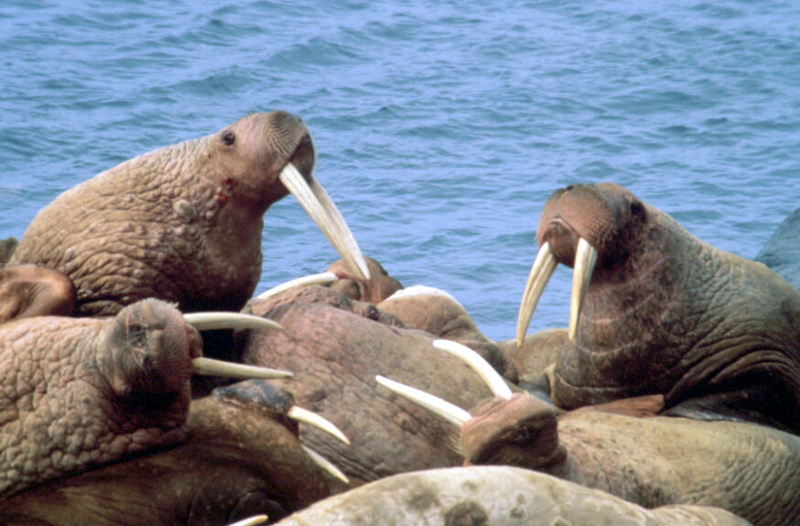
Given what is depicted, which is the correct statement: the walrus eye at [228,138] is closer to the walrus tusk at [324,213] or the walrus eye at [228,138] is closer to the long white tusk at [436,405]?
the walrus tusk at [324,213]

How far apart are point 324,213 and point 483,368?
95 centimetres

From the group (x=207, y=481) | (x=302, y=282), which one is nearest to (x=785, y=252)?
(x=302, y=282)

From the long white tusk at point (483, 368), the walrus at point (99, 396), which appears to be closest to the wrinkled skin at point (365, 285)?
the long white tusk at point (483, 368)

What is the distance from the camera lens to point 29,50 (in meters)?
21.6

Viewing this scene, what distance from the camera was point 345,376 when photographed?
4.62 m

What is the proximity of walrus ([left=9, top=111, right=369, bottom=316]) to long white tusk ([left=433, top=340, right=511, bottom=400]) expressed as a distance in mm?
662

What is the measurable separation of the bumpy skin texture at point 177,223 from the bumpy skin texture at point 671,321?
3.97ft

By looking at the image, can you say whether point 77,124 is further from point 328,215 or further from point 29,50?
point 328,215

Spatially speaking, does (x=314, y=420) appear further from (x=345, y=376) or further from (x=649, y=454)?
(x=649, y=454)

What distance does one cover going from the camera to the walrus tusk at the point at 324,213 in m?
4.95

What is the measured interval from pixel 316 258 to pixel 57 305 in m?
10.5

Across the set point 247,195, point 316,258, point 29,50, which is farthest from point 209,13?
point 247,195

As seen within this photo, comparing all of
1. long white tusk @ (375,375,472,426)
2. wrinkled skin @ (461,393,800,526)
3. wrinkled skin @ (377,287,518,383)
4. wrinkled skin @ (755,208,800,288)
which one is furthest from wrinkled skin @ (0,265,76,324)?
wrinkled skin @ (755,208,800,288)

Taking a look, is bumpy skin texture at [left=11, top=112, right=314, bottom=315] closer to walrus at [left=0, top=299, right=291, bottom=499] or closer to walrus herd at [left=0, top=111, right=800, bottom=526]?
walrus herd at [left=0, top=111, right=800, bottom=526]
